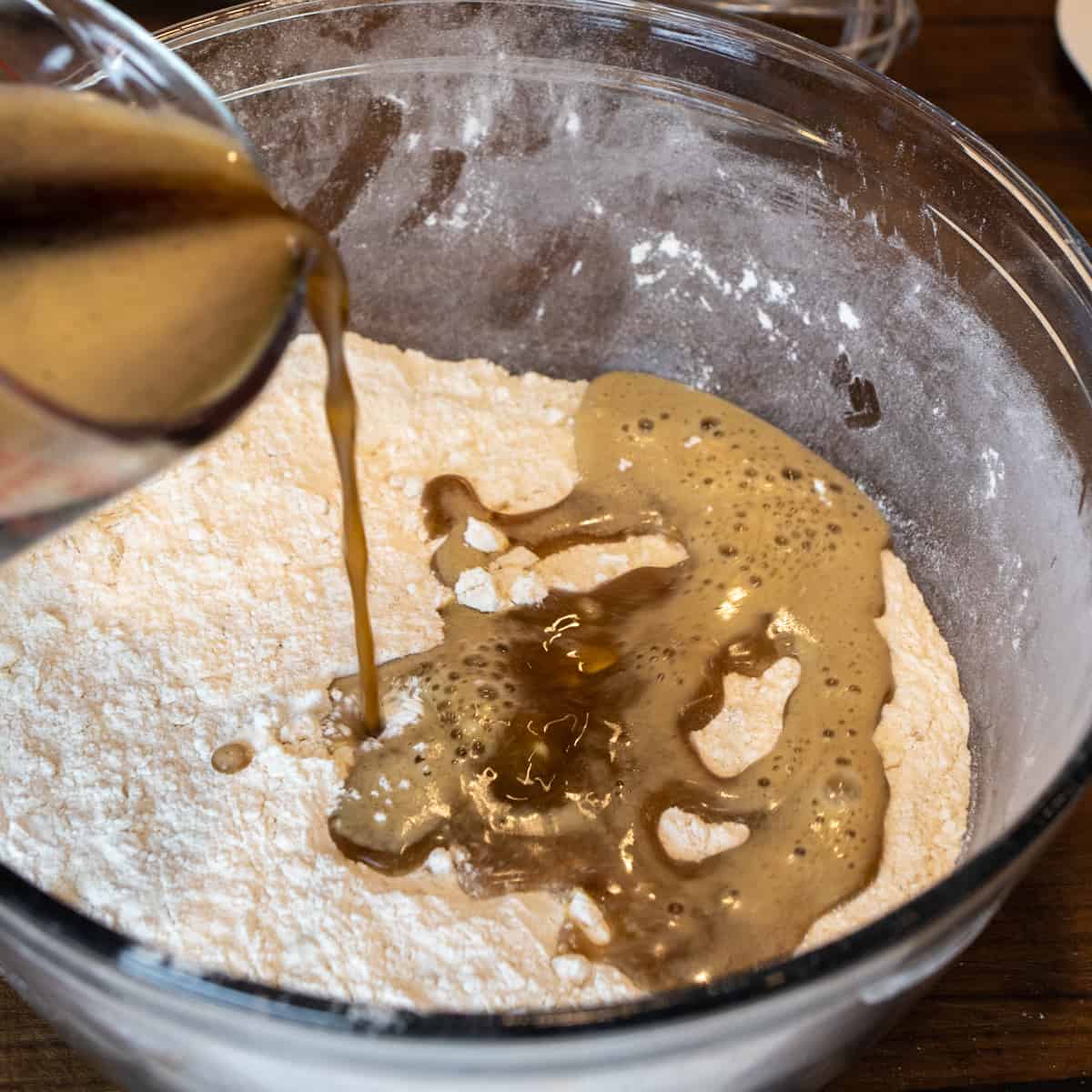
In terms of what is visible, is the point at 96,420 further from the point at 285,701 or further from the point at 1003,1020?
the point at 1003,1020

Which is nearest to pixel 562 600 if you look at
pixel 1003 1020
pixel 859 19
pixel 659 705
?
pixel 659 705

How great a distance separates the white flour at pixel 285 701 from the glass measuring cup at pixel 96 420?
0.79 feet

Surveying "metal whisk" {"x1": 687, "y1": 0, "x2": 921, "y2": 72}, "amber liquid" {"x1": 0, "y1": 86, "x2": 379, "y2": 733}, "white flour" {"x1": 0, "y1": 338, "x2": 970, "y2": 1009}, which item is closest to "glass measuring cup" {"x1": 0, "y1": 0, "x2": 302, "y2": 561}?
"amber liquid" {"x1": 0, "y1": 86, "x2": 379, "y2": 733}

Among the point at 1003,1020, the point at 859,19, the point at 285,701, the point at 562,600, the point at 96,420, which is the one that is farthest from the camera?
the point at 859,19

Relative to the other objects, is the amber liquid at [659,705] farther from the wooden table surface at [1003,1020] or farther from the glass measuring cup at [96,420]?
the glass measuring cup at [96,420]

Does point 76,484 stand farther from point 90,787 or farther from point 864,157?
point 864,157

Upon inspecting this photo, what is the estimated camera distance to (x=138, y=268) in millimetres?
717

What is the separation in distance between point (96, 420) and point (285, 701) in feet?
1.09

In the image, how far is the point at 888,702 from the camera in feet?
3.14

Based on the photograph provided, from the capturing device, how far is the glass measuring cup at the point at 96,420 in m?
0.63

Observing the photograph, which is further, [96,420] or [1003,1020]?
[1003,1020]

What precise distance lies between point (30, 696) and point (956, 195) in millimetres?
789

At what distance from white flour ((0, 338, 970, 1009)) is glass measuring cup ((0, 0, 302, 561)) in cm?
24

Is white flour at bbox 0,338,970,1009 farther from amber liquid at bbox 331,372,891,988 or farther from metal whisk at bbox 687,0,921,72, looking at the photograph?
metal whisk at bbox 687,0,921,72
